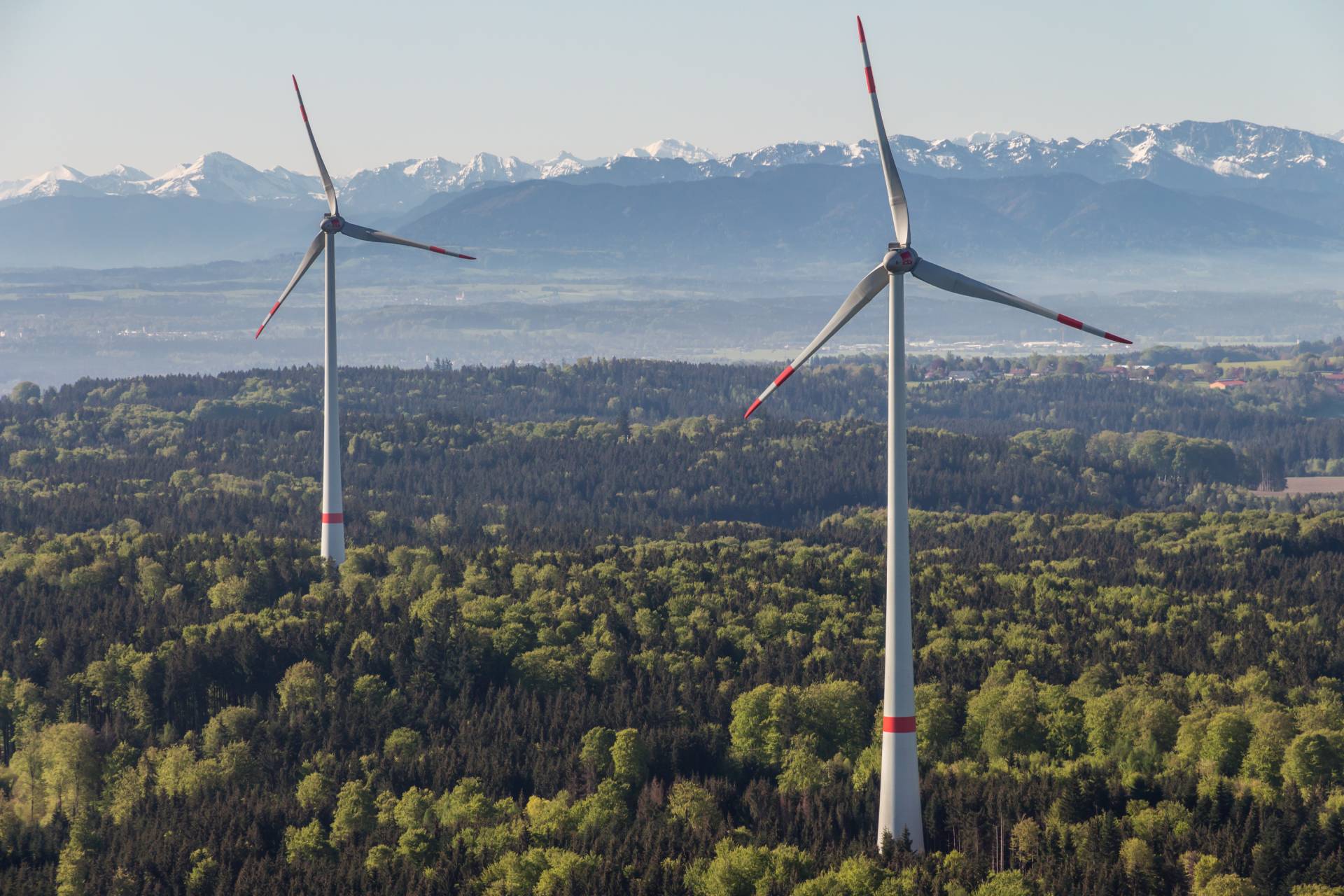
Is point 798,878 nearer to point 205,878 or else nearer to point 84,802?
point 205,878

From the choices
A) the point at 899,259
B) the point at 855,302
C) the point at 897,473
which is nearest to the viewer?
the point at 899,259

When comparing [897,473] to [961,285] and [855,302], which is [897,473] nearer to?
[855,302]

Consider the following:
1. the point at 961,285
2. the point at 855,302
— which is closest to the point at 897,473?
the point at 855,302

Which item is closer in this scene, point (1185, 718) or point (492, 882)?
point (492, 882)

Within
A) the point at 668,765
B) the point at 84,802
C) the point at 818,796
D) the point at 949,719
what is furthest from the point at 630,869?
the point at 84,802

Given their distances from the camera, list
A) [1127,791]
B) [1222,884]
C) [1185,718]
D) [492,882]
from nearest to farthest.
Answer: [1222,884], [492,882], [1127,791], [1185,718]

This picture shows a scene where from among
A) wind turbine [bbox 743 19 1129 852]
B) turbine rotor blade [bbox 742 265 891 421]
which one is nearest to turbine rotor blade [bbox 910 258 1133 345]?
wind turbine [bbox 743 19 1129 852]

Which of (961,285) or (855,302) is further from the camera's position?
(855,302)

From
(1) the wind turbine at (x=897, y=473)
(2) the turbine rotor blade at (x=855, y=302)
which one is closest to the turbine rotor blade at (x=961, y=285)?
(1) the wind turbine at (x=897, y=473)
